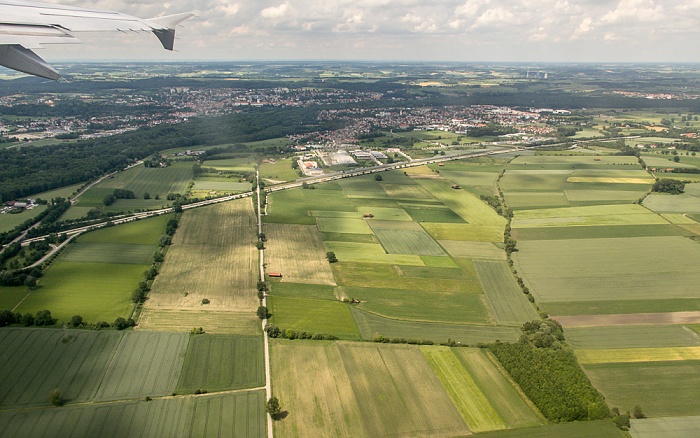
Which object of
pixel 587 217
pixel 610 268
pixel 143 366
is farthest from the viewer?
pixel 587 217

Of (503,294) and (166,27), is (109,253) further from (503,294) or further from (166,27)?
(503,294)

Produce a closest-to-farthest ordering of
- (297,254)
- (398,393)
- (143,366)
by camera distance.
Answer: (398,393) → (143,366) → (297,254)

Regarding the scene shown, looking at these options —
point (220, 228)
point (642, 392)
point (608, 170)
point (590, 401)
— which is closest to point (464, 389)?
point (590, 401)

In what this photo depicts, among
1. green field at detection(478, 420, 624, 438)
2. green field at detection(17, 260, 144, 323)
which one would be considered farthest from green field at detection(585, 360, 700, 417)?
green field at detection(17, 260, 144, 323)

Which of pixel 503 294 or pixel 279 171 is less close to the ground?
pixel 279 171

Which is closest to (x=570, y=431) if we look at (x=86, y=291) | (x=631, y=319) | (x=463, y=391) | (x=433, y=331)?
(x=463, y=391)

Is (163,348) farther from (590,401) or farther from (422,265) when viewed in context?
(590,401)

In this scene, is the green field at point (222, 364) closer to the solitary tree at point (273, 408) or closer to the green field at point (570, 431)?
the solitary tree at point (273, 408)
